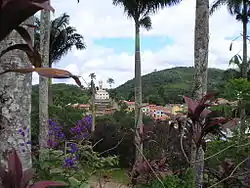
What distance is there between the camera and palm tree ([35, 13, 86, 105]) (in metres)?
20.2

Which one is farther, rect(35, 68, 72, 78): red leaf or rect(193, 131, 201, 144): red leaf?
rect(193, 131, 201, 144): red leaf

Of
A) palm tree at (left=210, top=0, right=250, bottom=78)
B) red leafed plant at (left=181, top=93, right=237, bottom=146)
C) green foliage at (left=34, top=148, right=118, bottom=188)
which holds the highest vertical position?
palm tree at (left=210, top=0, right=250, bottom=78)

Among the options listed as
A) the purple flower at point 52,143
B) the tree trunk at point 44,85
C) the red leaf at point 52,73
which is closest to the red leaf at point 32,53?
the red leaf at point 52,73

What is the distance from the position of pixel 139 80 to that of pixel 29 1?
1287 cm

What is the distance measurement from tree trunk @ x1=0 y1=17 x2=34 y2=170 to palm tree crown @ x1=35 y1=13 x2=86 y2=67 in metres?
17.7

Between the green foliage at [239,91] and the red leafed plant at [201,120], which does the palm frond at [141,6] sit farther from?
the red leafed plant at [201,120]

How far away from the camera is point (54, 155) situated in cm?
455

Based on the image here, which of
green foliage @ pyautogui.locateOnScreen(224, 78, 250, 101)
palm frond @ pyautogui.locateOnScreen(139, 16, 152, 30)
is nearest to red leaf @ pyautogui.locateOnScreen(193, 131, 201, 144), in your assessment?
green foliage @ pyautogui.locateOnScreen(224, 78, 250, 101)

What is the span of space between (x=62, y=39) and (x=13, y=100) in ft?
60.3

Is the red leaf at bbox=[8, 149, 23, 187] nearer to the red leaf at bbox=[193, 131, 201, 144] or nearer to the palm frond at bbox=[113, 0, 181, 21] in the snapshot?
the red leaf at bbox=[193, 131, 201, 144]

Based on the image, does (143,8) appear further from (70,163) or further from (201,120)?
(201,120)

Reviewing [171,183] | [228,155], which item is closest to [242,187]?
[171,183]

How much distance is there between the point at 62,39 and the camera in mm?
20312

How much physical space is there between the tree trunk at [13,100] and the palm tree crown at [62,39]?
17.7 meters
